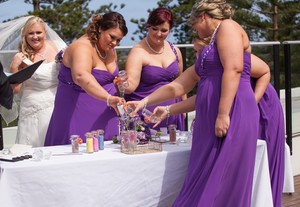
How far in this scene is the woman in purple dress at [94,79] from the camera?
13.8ft

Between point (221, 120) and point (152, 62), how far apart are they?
48.7 inches

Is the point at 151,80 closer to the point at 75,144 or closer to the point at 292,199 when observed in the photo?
the point at 75,144

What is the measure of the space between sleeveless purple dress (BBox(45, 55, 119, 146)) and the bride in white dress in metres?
0.34

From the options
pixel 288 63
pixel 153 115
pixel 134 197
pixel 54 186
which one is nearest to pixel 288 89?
pixel 288 63

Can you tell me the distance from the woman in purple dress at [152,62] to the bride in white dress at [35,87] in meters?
0.58

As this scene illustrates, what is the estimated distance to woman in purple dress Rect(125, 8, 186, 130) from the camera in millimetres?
4633

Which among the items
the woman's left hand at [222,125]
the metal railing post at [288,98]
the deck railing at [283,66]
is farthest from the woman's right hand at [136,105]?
the metal railing post at [288,98]

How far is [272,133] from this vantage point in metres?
4.34

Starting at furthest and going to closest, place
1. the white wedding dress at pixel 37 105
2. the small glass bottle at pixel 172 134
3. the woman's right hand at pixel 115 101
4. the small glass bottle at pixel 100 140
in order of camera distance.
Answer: the white wedding dress at pixel 37 105 < the small glass bottle at pixel 172 134 < the woman's right hand at pixel 115 101 < the small glass bottle at pixel 100 140

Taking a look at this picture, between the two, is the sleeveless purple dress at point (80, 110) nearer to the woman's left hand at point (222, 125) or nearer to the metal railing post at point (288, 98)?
the woman's left hand at point (222, 125)

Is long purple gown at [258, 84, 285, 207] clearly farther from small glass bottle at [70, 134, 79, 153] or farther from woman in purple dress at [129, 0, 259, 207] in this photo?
small glass bottle at [70, 134, 79, 153]

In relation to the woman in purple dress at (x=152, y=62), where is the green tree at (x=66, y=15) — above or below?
above

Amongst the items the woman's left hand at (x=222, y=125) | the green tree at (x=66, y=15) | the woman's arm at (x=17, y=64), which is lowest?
the woman's left hand at (x=222, y=125)

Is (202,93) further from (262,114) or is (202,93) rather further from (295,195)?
(295,195)
